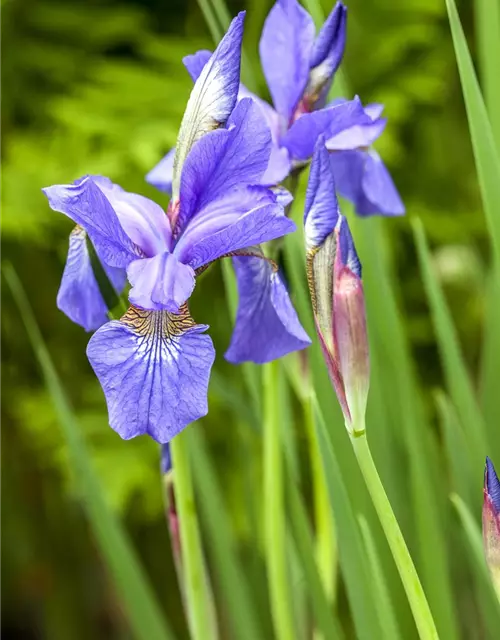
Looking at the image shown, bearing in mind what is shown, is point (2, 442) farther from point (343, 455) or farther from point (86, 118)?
point (343, 455)

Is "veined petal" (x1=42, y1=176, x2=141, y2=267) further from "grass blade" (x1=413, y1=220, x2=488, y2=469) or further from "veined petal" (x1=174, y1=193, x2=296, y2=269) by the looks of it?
"grass blade" (x1=413, y1=220, x2=488, y2=469)

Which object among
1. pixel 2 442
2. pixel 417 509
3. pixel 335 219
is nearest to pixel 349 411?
pixel 335 219

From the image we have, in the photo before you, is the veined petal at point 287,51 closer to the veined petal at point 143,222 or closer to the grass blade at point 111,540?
the veined petal at point 143,222

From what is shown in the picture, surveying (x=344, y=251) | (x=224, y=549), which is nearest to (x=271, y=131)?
(x=344, y=251)

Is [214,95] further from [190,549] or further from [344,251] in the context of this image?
[190,549]

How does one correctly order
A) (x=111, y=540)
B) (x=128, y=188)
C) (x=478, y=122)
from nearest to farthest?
(x=478, y=122) < (x=111, y=540) < (x=128, y=188)

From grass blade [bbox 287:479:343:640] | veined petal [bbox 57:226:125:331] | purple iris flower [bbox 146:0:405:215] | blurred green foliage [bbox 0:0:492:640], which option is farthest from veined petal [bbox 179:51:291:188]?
blurred green foliage [bbox 0:0:492:640]
